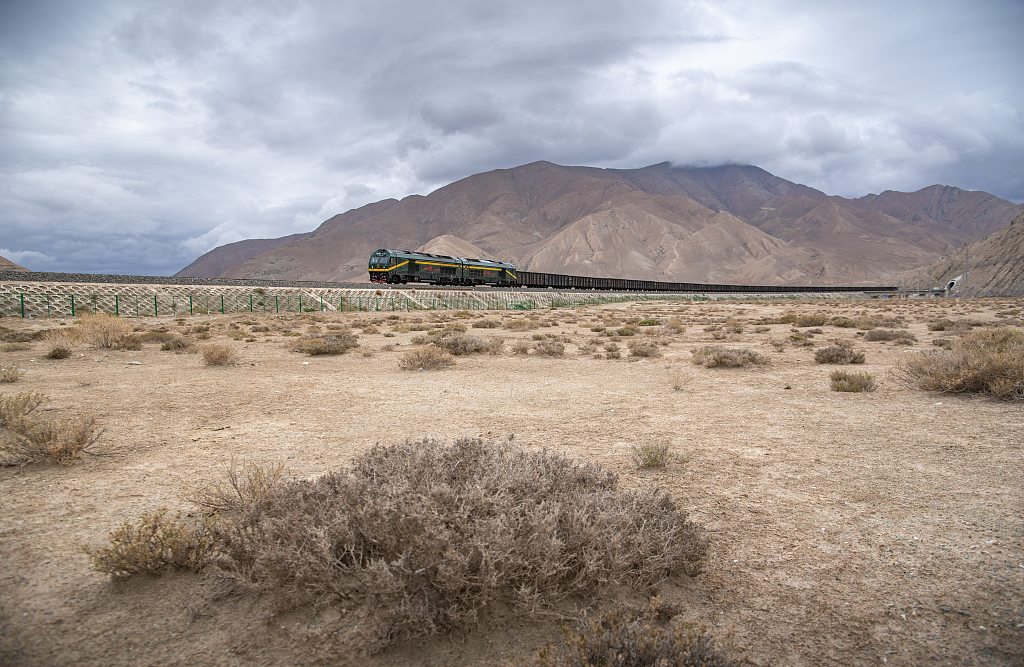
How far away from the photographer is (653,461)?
5676mm

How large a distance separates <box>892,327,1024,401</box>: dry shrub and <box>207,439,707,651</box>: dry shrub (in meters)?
7.92

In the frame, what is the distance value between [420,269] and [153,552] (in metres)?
48.0

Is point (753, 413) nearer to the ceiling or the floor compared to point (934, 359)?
nearer to the floor

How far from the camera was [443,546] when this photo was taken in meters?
2.84

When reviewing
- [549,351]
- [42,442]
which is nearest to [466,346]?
[549,351]

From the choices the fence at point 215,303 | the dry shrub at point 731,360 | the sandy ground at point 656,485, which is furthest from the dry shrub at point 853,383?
the fence at point 215,303

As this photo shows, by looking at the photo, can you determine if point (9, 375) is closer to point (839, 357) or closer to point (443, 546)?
point (443, 546)

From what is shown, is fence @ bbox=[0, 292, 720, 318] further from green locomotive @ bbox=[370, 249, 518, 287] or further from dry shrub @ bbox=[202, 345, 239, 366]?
dry shrub @ bbox=[202, 345, 239, 366]

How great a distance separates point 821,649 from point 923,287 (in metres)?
127

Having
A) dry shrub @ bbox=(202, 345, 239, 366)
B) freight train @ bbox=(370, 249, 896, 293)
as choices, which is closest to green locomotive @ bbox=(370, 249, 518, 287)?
freight train @ bbox=(370, 249, 896, 293)

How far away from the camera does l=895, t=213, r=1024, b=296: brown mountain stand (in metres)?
74.4

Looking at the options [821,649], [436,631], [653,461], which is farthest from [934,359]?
[436,631]

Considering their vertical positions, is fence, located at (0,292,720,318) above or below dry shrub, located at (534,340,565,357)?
above

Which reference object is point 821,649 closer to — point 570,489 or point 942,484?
point 570,489
